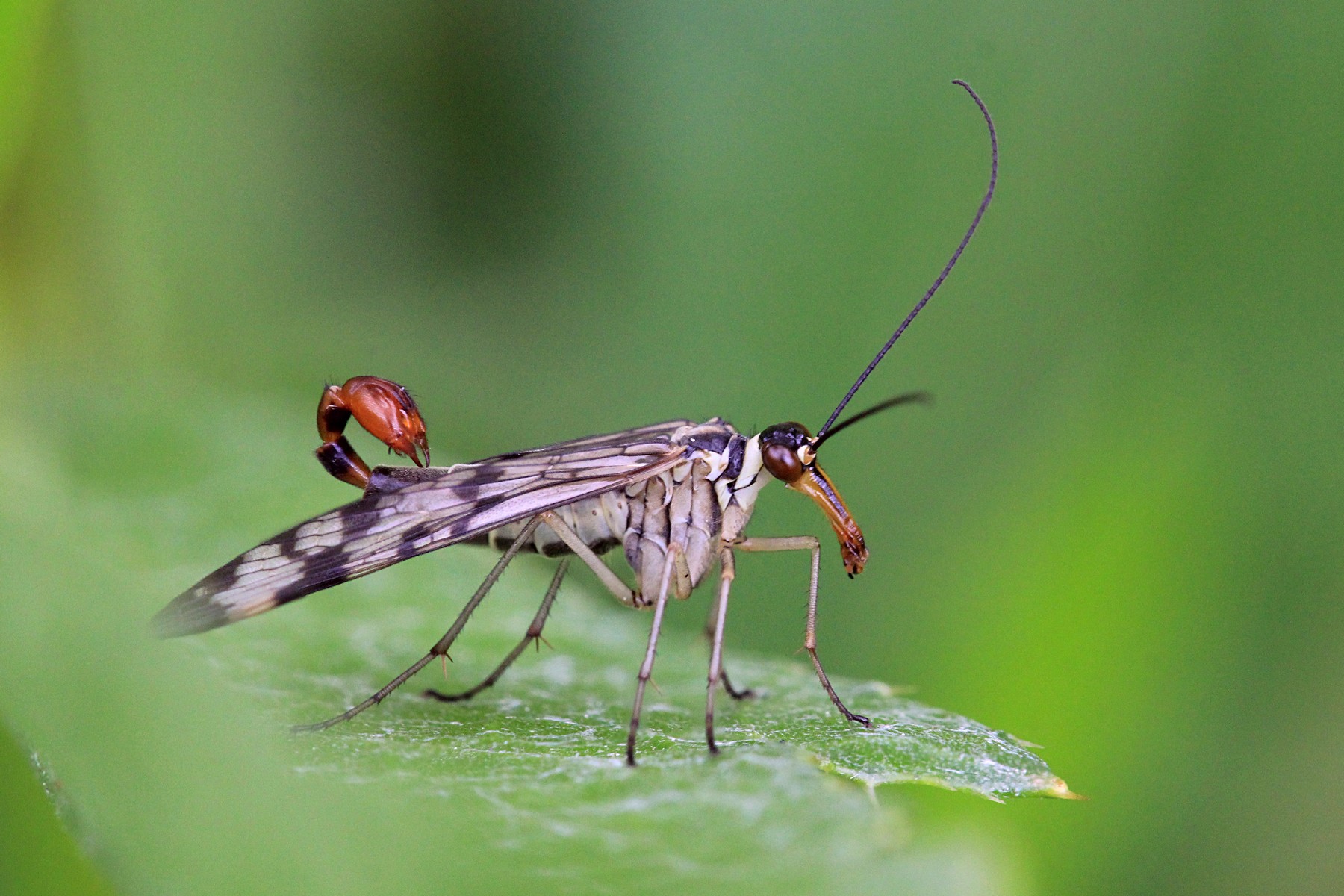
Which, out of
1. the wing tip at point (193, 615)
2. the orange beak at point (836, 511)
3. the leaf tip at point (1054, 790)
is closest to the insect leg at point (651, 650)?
the orange beak at point (836, 511)

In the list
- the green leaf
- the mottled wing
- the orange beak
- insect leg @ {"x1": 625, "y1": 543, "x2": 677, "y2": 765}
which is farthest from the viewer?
the orange beak

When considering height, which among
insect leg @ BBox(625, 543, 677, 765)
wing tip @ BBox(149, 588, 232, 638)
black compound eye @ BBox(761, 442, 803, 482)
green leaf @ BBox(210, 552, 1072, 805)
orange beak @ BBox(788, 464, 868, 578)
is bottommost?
green leaf @ BBox(210, 552, 1072, 805)

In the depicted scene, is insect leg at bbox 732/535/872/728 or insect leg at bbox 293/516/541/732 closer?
insect leg at bbox 293/516/541/732

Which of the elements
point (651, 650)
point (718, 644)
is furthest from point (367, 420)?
point (718, 644)

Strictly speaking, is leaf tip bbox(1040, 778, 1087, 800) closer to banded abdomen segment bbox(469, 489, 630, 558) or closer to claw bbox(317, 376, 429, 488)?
banded abdomen segment bbox(469, 489, 630, 558)

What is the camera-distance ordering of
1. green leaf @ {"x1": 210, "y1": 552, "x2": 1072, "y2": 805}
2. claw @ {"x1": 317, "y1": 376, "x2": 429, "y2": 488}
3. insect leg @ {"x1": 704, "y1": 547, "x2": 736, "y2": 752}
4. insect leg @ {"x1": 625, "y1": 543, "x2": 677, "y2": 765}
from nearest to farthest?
green leaf @ {"x1": 210, "y1": 552, "x2": 1072, "y2": 805} < insect leg @ {"x1": 625, "y1": 543, "x2": 677, "y2": 765} < insect leg @ {"x1": 704, "y1": 547, "x2": 736, "y2": 752} < claw @ {"x1": 317, "y1": 376, "x2": 429, "y2": 488}

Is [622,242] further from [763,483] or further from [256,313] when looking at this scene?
[763,483]

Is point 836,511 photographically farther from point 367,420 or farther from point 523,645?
point 367,420

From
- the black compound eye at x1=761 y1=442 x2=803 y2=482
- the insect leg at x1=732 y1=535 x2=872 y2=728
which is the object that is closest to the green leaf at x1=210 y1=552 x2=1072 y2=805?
the insect leg at x1=732 y1=535 x2=872 y2=728
